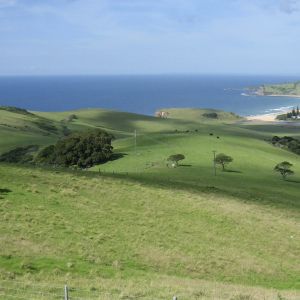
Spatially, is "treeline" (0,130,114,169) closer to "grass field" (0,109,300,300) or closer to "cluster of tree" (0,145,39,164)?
"cluster of tree" (0,145,39,164)

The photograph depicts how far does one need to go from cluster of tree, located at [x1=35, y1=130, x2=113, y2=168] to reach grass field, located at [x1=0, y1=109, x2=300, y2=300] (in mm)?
21275

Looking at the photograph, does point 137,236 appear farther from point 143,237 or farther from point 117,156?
point 117,156

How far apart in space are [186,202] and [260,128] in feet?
487

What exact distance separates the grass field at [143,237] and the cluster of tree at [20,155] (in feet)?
122

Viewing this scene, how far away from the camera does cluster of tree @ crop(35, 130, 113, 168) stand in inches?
3120

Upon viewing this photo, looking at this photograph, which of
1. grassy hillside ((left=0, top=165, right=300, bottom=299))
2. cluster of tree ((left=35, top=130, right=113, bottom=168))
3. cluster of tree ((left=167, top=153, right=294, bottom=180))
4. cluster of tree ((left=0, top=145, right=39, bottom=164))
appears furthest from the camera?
cluster of tree ((left=0, top=145, right=39, bottom=164))

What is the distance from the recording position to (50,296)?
17906 mm

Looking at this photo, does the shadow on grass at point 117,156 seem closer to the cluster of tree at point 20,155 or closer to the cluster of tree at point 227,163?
the cluster of tree at point 227,163

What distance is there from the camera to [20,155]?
93750 mm

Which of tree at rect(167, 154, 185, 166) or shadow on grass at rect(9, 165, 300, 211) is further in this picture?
tree at rect(167, 154, 185, 166)

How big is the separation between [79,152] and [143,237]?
50799 millimetres

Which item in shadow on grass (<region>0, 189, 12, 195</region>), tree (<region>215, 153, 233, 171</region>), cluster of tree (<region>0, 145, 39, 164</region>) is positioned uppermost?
shadow on grass (<region>0, 189, 12, 195</region>)

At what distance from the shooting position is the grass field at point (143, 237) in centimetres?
2147

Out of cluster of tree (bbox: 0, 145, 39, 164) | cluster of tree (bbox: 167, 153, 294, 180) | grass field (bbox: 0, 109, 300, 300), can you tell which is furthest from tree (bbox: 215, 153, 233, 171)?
cluster of tree (bbox: 0, 145, 39, 164)
